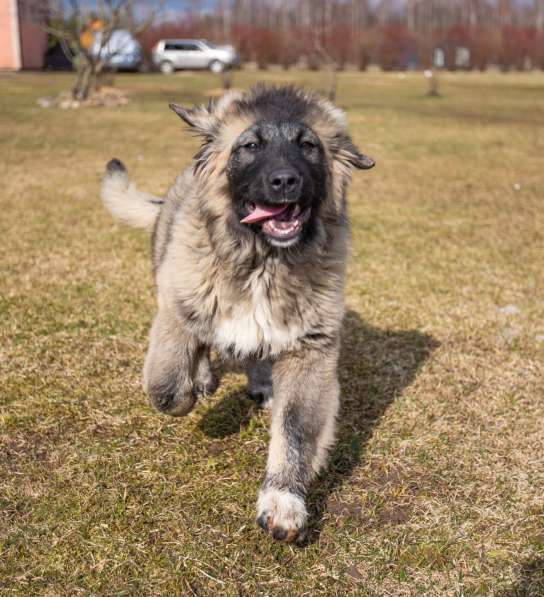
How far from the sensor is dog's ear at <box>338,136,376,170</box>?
11.7 feet

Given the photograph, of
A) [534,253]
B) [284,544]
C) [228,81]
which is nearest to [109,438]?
[284,544]

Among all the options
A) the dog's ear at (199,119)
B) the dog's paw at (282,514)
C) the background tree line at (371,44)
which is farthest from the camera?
the background tree line at (371,44)

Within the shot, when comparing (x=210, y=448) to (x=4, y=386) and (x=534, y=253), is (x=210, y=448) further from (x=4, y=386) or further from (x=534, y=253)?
(x=534, y=253)

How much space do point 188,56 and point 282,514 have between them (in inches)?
1858

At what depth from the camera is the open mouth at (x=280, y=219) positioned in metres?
3.24

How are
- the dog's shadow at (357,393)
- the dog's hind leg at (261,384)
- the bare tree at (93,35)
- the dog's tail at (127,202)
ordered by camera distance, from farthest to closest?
the bare tree at (93,35)
the dog's tail at (127,202)
the dog's hind leg at (261,384)
the dog's shadow at (357,393)

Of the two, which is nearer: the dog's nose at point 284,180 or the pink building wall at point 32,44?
the dog's nose at point 284,180

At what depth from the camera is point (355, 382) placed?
4699 mm

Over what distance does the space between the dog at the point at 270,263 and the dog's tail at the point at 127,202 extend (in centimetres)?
122

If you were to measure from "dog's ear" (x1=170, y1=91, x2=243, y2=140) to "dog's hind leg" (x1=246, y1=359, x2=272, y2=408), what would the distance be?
1487 millimetres

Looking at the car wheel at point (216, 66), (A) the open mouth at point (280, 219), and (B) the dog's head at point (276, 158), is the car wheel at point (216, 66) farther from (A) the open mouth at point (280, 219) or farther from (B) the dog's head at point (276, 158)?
(A) the open mouth at point (280, 219)

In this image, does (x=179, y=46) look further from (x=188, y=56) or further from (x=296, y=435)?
(x=296, y=435)

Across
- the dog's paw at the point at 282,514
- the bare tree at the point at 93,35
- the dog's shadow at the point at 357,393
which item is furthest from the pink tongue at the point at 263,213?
the bare tree at the point at 93,35

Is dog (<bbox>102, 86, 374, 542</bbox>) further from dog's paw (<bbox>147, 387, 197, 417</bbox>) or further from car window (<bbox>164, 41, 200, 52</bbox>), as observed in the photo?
car window (<bbox>164, 41, 200, 52</bbox>)
